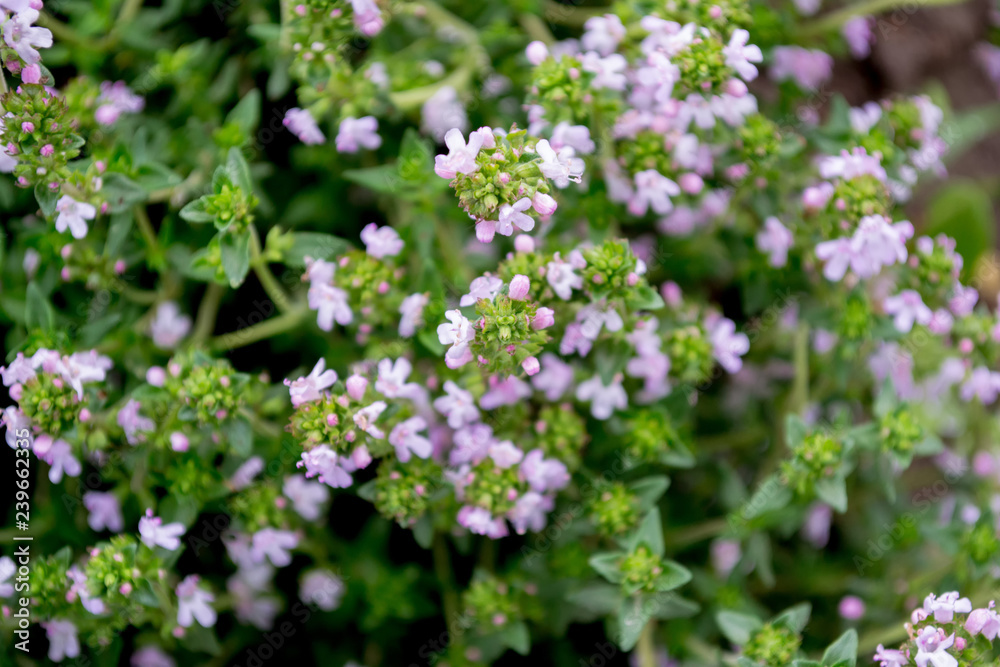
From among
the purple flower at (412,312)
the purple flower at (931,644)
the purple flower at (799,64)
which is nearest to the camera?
the purple flower at (931,644)

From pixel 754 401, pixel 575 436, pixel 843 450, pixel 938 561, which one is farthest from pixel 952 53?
pixel 575 436

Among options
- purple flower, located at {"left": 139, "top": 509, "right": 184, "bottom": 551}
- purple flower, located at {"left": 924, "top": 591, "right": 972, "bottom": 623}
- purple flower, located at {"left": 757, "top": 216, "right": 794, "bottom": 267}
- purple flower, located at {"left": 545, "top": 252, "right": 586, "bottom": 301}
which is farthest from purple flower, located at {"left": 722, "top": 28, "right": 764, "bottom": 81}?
purple flower, located at {"left": 139, "top": 509, "right": 184, "bottom": 551}

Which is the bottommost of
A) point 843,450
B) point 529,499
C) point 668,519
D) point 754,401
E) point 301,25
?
point 668,519

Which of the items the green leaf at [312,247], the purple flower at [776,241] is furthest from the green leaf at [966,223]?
the green leaf at [312,247]

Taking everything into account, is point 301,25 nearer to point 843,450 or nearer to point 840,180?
point 840,180

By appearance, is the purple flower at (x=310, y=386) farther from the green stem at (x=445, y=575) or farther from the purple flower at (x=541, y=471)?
the green stem at (x=445, y=575)

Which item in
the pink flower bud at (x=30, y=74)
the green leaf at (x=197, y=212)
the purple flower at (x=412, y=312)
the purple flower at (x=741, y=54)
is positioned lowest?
the purple flower at (x=412, y=312)
